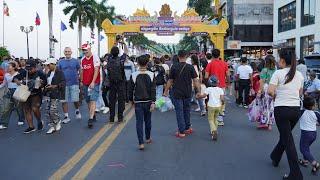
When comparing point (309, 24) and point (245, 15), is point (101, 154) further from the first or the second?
point (245, 15)

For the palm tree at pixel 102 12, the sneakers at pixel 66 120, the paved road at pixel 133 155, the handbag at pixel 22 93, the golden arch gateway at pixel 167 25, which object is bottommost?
the paved road at pixel 133 155

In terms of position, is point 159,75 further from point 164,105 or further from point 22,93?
point 22,93

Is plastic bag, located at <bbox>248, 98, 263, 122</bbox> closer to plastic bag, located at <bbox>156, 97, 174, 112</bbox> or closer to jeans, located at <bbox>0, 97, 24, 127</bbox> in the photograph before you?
plastic bag, located at <bbox>156, 97, 174, 112</bbox>

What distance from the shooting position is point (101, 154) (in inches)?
339

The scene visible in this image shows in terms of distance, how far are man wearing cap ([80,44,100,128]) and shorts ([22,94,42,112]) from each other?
1.28m

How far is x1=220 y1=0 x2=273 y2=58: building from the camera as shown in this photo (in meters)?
77.4

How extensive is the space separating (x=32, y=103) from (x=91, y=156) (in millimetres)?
3288

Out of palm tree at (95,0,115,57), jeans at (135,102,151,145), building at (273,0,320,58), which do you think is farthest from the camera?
palm tree at (95,0,115,57)

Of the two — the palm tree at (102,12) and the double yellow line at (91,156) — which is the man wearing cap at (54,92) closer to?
the double yellow line at (91,156)

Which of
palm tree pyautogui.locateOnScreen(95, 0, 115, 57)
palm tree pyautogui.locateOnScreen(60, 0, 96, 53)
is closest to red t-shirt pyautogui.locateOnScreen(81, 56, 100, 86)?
palm tree pyautogui.locateOnScreen(60, 0, 96, 53)

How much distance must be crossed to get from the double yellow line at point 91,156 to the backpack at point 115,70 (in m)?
1.17

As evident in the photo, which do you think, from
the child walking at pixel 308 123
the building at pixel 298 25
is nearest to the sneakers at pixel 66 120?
the child walking at pixel 308 123

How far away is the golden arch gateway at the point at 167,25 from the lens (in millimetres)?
34875

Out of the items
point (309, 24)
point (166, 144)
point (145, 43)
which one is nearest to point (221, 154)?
point (166, 144)
